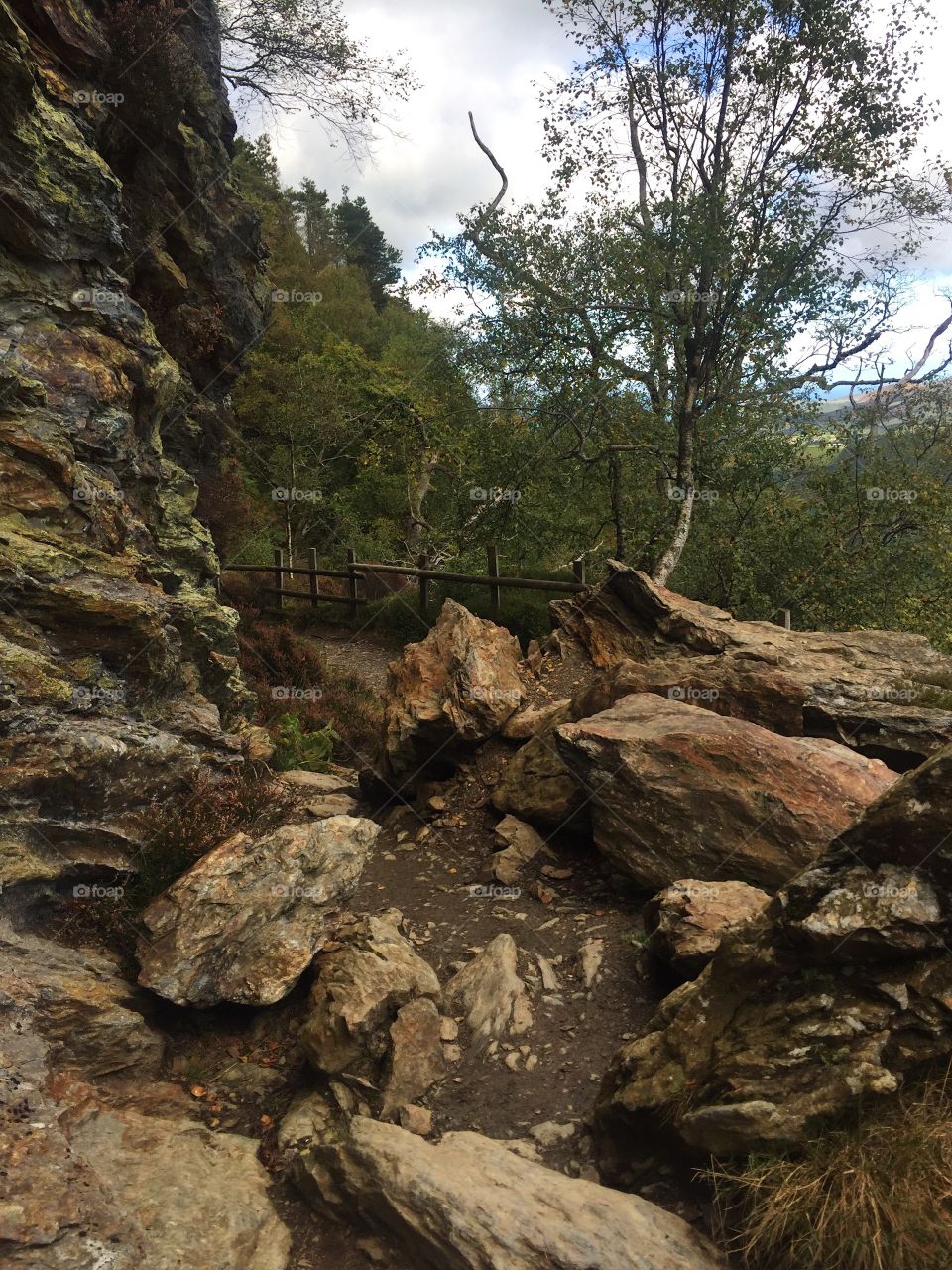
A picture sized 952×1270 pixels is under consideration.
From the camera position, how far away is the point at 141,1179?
11.7ft

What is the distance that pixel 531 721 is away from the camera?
9.16 metres

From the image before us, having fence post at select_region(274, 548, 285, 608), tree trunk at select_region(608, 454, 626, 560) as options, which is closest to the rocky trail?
tree trunk at select_region(608, 454, 626, 560)

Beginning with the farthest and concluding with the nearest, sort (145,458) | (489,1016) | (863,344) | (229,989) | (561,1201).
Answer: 1. (863,344)
2. (145,458)
3. (489,1016)
4. (229,989)
5. (561,1201)

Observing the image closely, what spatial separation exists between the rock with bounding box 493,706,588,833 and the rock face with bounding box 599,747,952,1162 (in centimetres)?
351

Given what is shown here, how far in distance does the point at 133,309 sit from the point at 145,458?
4.99 feet

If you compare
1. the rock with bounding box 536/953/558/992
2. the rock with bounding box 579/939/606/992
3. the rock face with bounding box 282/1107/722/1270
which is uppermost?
the rock face with bounding box 282/1107/722/1270

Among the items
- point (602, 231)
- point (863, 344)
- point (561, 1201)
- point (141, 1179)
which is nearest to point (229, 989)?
point (141, 1179)

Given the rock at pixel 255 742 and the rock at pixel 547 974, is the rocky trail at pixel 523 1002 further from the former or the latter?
the rock at pixel 255 742

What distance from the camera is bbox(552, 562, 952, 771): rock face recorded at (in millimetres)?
7969

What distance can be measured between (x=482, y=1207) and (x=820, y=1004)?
180cm

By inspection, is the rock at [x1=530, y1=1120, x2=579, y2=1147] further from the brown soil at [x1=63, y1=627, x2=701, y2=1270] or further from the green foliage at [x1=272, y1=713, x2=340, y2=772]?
the green foliage at [x1=272, y1=713, x2=340, y2=772]

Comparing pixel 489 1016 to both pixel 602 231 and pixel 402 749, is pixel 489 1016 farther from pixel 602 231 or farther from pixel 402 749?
pixel 602 231

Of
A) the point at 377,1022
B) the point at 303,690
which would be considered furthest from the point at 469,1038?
the point at 303,690

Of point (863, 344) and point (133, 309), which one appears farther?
point (863, 344)
